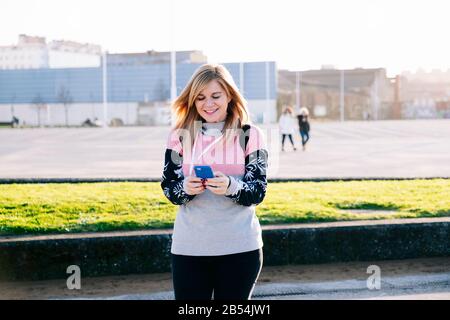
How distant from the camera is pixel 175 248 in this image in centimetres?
316

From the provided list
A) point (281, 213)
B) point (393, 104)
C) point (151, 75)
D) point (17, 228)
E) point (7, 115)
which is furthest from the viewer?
point (393, 104)

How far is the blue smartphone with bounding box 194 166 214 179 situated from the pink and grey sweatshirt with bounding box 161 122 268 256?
4.2 inches

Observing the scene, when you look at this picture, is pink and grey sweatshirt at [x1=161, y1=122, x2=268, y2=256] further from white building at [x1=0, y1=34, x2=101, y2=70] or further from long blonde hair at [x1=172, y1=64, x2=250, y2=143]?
white building at [x1=0, y1=34, x2=101, y2=70]

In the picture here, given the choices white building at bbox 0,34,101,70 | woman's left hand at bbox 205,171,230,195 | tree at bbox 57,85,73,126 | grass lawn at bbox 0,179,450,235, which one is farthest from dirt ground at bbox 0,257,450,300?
white building at bbox 0,34,101,70

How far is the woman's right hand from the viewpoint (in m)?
3.00

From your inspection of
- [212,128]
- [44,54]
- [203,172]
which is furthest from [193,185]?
[44,54]

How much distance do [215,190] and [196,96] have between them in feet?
1.69

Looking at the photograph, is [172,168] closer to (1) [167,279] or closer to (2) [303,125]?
(1) [167,279]

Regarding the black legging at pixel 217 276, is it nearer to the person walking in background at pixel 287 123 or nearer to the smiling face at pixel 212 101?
the smiling face at pixel 212 101

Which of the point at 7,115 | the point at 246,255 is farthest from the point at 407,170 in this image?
the point at 7,115

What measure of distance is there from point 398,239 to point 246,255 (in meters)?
4.07

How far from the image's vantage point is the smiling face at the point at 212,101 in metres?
3.22

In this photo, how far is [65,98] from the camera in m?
75.8
